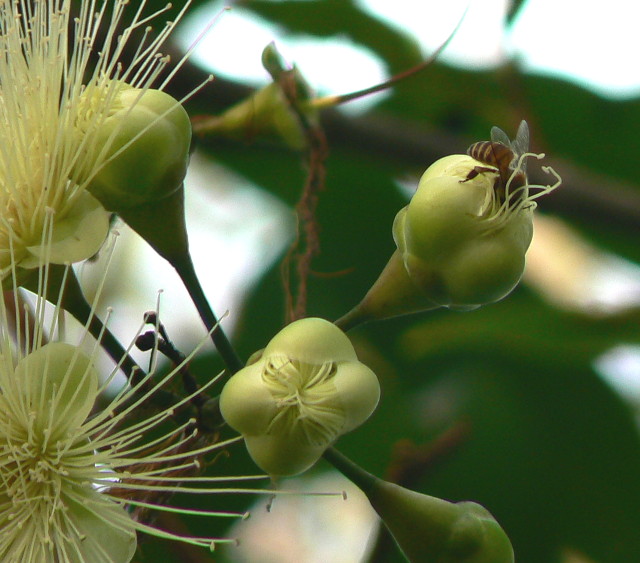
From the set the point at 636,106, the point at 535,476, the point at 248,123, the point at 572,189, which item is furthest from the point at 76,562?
the point at 636,106

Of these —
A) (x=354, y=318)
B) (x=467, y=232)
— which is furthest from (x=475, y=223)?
(x=354, y=318)

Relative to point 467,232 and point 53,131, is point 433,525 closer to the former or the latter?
point 467,232

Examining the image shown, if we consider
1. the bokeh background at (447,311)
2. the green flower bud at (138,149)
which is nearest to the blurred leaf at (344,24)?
the bokeh background at (447,311)

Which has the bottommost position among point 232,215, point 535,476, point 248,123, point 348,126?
point 535,476

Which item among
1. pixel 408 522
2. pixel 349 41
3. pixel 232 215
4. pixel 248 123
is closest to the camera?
pixel 408 522

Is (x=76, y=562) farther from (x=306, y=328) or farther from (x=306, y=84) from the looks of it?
(x=306, y=84)

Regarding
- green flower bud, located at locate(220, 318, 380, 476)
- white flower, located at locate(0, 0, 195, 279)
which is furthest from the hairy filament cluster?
white flower, located at locate(0, 0, 195, 279)

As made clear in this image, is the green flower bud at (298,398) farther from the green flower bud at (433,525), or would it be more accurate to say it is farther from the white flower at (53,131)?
the white flower at (53,131)

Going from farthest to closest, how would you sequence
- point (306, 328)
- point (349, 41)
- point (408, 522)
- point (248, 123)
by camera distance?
point (349, 41) → point (248, 123) → point (408, 522) → point (306, 328)
